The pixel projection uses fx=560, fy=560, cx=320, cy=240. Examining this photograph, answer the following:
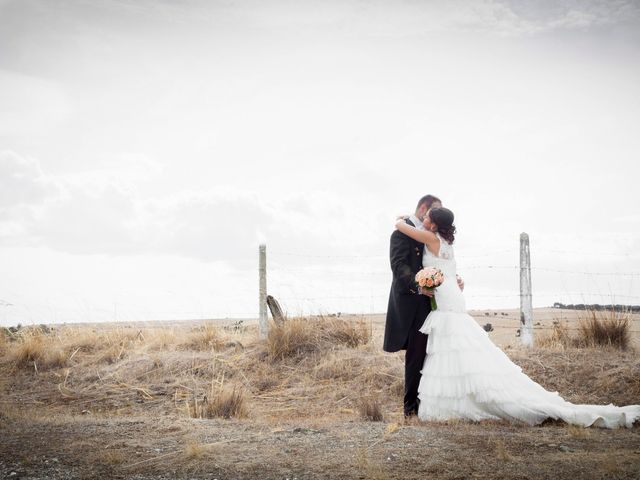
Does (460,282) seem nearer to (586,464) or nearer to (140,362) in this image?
(586,464)

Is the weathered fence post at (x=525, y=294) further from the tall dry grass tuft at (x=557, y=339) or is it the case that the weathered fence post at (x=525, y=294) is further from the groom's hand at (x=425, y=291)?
the groom's hand at (x=425, y=291)

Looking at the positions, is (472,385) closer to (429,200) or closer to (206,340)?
(429,200)

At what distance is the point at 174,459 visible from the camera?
4.18 m

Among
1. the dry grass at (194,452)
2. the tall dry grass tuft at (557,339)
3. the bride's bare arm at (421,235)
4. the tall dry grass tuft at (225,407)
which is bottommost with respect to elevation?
the tall dry grass tuft at (225,407)

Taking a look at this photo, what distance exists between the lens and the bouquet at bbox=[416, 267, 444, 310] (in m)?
5.63

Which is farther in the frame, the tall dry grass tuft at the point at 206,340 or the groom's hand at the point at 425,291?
the tall dry grass tuft at the point at 206,340

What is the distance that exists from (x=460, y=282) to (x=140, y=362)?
6437 millimetres

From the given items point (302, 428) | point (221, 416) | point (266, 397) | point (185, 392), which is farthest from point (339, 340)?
point (302, 428)

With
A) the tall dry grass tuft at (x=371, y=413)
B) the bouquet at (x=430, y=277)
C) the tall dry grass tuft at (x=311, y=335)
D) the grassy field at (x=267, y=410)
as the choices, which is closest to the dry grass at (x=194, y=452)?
the grassy field at (x=267, y=410)

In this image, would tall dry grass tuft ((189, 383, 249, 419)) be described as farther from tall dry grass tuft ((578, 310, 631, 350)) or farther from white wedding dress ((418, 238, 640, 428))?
tall dry grass tuft ((578, 310, 631, 350))

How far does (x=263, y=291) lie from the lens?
11.4 m

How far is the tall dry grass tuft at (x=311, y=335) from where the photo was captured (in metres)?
10.2

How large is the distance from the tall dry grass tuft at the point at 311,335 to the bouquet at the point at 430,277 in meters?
4.88

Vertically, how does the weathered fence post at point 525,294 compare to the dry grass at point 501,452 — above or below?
above
